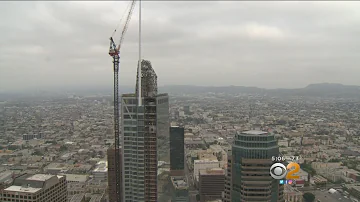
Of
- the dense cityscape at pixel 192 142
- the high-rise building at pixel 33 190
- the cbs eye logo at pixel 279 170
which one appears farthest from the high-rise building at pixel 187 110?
the cbs eye logo at pixel 279 170

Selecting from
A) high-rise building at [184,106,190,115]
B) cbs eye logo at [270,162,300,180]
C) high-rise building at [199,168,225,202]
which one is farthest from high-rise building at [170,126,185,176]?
high-rise building at [184,106,190,115]

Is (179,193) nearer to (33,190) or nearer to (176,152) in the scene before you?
(176,152)

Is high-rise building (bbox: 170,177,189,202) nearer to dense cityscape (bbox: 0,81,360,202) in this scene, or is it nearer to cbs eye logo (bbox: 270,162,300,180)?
dense cityscape (bbox: 0,81,360,202)

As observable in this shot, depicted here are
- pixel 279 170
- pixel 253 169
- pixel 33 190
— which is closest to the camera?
pixel 279 170

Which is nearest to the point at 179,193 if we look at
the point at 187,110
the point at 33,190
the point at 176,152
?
the point at 176,152

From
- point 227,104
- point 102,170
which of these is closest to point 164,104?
point 102,170

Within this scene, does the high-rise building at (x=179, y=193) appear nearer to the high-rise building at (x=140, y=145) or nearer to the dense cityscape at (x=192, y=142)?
the dense cityscape at (x=192, y=142)
